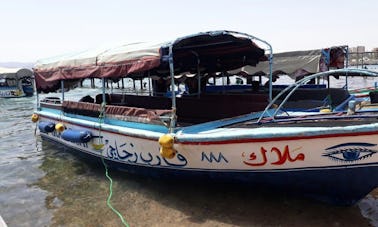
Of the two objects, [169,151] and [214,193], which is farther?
[214,193]

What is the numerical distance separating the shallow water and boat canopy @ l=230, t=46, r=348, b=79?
672 centimetres

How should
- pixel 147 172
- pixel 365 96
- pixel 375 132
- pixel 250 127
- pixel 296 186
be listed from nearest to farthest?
pixel 375 132
pixel 296 186
pixel 250 127
pixel 147 172
pixel 365 96

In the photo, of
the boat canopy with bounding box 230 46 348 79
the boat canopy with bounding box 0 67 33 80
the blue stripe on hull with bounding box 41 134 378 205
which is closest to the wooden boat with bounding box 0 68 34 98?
the boat canopy with bounding box 0 67 33 80

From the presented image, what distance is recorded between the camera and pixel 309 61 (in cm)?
1227

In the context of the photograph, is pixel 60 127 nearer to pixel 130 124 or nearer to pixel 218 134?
pixel 130 124

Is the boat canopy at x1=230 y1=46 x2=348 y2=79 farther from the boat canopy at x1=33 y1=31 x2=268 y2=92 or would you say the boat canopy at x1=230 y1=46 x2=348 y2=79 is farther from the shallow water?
the shallow water

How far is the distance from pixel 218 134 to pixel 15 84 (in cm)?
3251

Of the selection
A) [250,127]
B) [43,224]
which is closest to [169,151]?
[250,127]

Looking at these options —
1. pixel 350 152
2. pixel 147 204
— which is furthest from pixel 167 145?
pixel 350 152

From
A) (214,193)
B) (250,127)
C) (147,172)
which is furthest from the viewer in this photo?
(147,172)

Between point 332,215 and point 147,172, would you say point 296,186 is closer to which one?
point 332,215

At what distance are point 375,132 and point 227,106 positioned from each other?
3989 millimetres

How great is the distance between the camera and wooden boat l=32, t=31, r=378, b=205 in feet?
15.3

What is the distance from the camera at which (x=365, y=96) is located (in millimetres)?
11852
